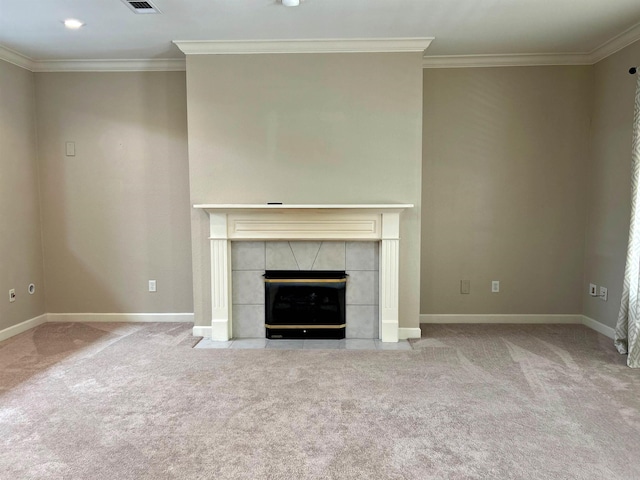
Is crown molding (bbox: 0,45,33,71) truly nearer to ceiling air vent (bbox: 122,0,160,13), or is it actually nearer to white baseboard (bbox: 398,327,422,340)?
ceiling air vent (bbox: 122,0,160,13)

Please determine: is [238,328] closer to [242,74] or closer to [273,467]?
[273,467]

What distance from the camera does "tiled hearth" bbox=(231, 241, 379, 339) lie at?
12.4 feet

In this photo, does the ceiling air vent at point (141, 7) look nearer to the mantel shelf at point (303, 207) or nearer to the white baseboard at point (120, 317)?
the mantel shelf at point (303, 207)

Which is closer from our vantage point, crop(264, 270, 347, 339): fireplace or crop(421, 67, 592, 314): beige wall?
crop(264, 270, 347, 339): fireplace

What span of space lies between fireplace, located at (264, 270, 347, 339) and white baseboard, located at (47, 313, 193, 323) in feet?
3.51

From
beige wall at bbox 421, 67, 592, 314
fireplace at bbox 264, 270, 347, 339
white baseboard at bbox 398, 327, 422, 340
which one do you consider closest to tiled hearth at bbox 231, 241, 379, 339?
fireplace at bbox 264, 270, 347, 339

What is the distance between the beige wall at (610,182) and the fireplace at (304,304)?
7.72ft

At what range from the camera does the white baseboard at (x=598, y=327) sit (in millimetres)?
3734

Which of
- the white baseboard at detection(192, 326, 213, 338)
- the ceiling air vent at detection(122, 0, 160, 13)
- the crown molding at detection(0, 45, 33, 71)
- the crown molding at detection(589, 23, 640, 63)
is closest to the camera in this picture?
the ceiling air vent at detection(122, 0, 160, 13)

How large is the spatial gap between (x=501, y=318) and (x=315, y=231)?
2099 mm

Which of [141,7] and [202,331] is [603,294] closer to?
[202,331]

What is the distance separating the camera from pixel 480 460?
6.53ft

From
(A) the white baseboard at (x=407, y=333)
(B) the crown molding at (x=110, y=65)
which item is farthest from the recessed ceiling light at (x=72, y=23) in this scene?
(A) the white baseboard at (x=407, y=333)

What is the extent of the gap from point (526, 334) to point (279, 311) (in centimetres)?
223
